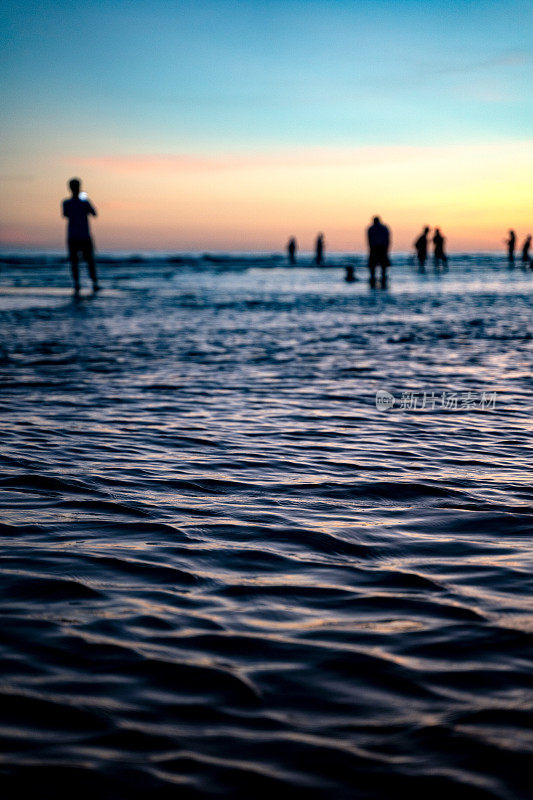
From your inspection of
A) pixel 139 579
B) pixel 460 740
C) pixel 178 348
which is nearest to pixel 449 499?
pixel 139 579

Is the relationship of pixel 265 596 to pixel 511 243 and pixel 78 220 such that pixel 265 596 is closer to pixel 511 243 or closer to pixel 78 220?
pixel 78 220

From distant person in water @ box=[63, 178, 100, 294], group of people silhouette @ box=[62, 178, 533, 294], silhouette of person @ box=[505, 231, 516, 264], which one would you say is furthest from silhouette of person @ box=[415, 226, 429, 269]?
distant person in water @ box=[63, 178, 100, 294]

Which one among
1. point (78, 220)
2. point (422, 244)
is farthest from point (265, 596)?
point (422, 244)

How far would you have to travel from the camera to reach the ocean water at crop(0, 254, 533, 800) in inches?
70.3

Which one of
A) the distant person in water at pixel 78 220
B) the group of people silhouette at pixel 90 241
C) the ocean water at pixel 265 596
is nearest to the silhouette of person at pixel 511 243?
the group of people silhouette at pixel 90 241

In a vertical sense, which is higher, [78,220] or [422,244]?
[422,244]

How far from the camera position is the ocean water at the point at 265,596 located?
1786 mm

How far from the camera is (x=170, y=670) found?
7.14 feet

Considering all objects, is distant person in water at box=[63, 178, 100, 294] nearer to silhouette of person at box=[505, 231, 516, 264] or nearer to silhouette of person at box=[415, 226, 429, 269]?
silhouette of person at box=[415, 226, 429, 269]

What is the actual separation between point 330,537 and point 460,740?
141 centimetres

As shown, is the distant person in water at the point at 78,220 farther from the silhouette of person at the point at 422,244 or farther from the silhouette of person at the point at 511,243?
the silhouette of person at the point at 511,243

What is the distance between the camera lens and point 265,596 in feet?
8.72

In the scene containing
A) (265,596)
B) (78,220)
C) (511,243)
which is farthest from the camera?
(511,243)

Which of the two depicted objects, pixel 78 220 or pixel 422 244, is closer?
pixel 78 220
